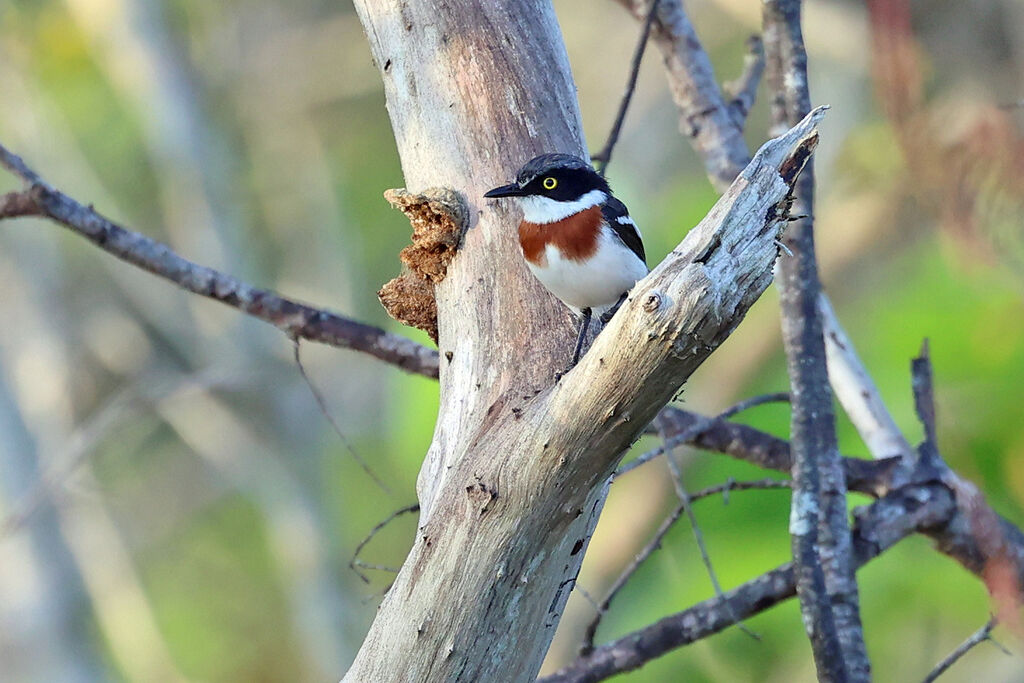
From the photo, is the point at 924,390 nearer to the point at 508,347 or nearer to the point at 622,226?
the point at 622,226

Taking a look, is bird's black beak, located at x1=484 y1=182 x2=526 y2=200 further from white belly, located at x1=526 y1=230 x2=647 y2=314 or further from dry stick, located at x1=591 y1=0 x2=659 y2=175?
dry stick, located at x1=591 y1=0 x2=659 y2=175

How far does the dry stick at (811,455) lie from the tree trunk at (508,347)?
28.2 inches

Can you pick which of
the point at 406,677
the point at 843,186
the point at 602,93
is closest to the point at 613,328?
the point at 406,677

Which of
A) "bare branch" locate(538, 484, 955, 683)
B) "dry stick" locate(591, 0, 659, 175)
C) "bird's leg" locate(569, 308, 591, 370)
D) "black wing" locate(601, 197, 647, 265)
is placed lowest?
"bare branch" locate(538, 484, 955, 683)

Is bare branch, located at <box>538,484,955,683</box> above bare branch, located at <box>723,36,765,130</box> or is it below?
below

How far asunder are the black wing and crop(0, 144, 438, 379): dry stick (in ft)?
2.31

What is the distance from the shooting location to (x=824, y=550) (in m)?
3.10

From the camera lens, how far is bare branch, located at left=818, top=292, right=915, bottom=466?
3764 mm

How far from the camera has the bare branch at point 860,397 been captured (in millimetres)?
3764

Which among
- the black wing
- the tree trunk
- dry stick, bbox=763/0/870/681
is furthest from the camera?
the black wing

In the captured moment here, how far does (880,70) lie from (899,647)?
627cm

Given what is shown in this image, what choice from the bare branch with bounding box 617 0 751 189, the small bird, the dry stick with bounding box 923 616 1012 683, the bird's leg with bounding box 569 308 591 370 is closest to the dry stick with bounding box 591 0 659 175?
the bare branch with bounding box 617 0 751 189

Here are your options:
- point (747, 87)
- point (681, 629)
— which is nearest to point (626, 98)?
point (747, 87)

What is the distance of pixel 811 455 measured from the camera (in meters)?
3.00
